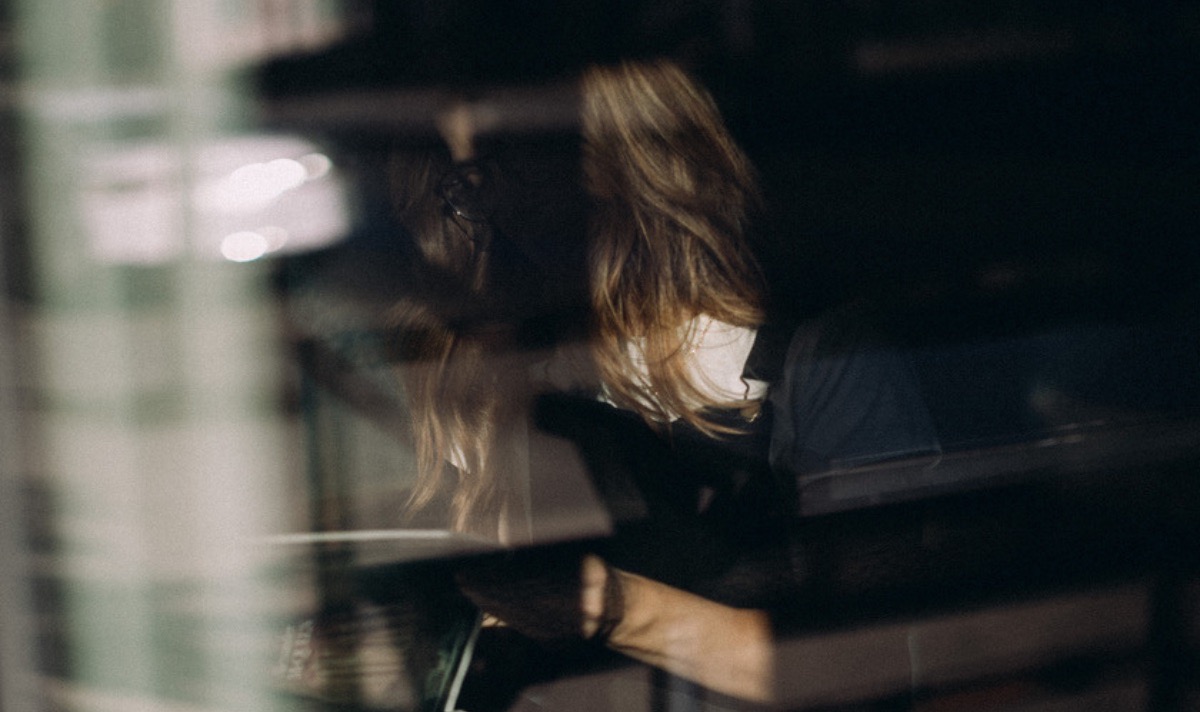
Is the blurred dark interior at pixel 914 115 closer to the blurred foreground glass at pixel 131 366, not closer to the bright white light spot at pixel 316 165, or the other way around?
the bright white light spot at pixel 316 165

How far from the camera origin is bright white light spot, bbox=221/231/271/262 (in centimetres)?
83

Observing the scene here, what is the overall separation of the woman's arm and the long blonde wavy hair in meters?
0.22

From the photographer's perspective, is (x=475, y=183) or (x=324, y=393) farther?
(x=475, y=183)

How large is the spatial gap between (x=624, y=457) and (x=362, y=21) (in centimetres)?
62

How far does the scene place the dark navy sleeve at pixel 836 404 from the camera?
1328 millimetres

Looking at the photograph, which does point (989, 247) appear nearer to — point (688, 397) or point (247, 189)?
point (688, 397)

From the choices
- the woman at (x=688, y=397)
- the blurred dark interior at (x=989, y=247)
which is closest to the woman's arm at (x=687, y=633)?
the woman at (x=688, y=397)

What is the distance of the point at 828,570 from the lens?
1.42m

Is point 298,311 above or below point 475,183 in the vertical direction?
below

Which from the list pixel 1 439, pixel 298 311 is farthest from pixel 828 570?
pixel 1 439

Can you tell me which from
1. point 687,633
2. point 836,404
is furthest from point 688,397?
point 687,633

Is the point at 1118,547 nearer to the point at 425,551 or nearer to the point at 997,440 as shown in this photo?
the point at 997,440

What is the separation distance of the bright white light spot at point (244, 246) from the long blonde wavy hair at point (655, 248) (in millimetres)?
510

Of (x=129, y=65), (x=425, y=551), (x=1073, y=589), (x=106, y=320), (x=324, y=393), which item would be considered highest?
(x=129, y=65)
